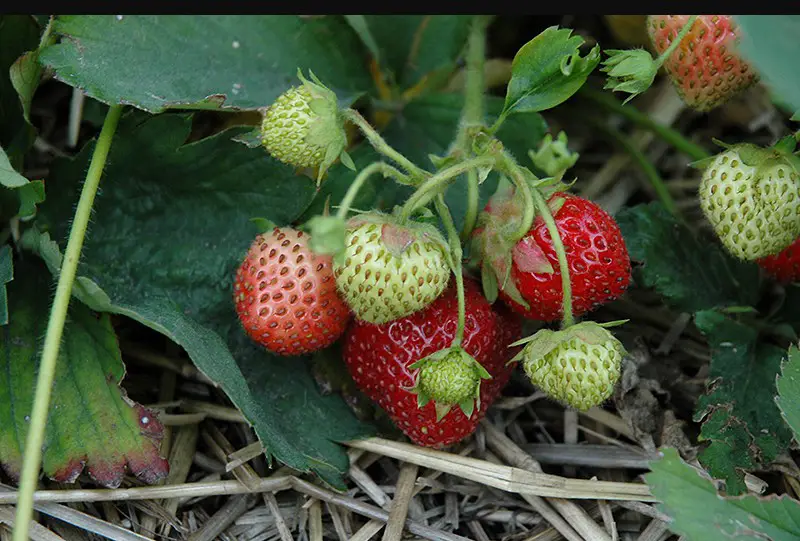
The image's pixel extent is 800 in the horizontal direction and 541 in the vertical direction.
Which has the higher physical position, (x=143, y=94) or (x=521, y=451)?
(x=143, y=94)

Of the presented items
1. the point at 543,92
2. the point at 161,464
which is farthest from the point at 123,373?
the point at 543,92

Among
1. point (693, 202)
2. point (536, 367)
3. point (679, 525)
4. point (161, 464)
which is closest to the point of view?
point (679, 525)

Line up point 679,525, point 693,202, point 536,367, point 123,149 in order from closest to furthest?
point 679,525
point 536,367
point 123,149
point 693,202

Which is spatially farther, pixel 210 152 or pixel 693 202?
pixel 693 202

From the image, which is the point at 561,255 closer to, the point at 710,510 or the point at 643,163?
the point at 710,510

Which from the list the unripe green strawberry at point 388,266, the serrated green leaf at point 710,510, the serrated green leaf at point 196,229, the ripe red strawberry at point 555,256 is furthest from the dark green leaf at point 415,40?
the serrated green leaf at point 710,510

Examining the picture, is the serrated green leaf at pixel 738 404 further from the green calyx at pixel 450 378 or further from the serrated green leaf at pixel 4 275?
the serrated green leaf at pixel 4 275

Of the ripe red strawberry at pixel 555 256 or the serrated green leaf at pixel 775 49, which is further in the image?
the ripe red strawberry at pixel 555 256

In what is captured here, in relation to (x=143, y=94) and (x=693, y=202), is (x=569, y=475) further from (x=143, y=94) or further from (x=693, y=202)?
(x=143, y=94)
